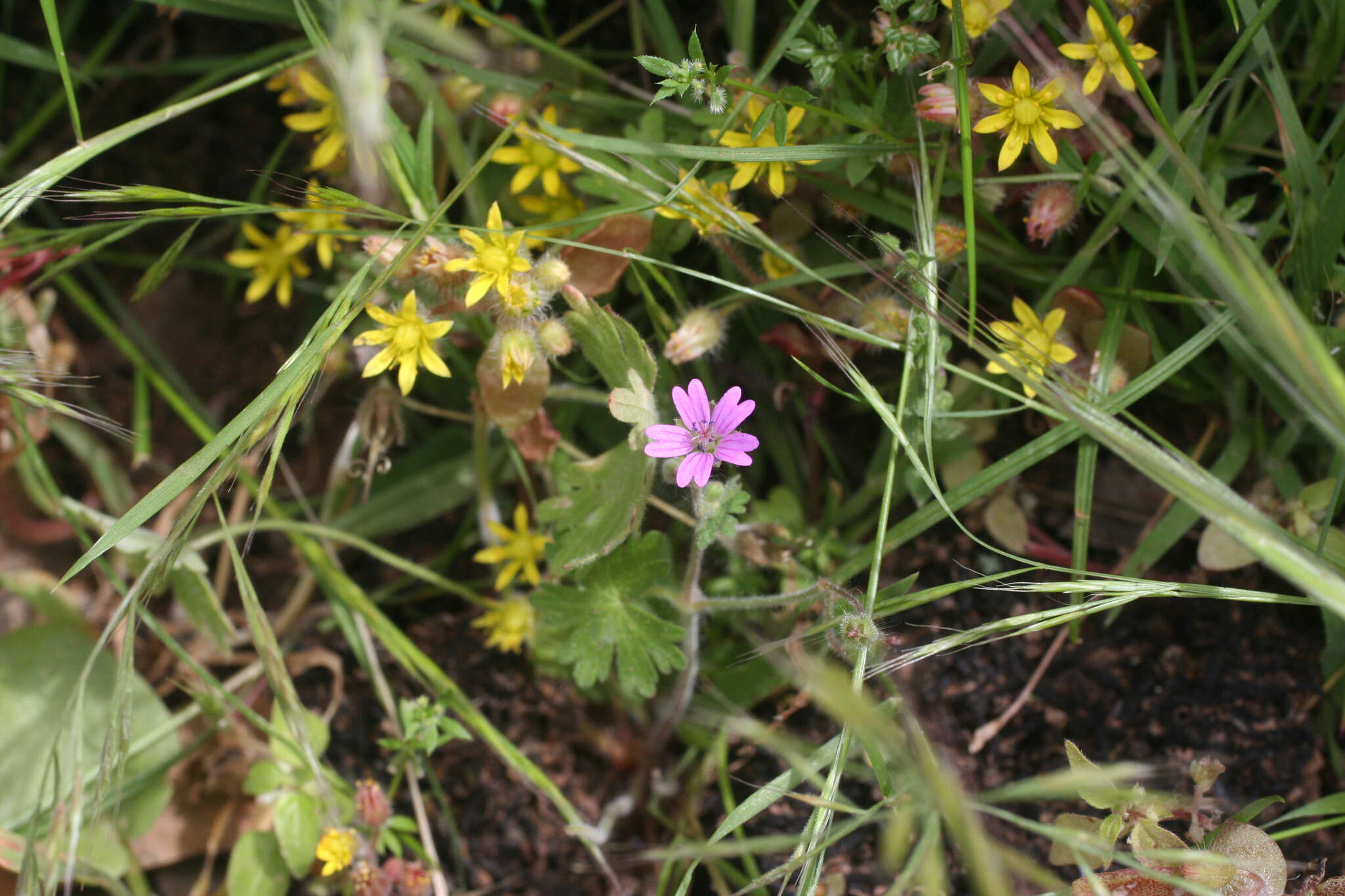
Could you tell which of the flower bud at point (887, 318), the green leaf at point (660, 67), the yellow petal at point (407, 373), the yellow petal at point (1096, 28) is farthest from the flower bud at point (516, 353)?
the yellow petal at point (1096, 28)

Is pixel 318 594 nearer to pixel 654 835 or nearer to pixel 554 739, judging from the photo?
pixel 554 739

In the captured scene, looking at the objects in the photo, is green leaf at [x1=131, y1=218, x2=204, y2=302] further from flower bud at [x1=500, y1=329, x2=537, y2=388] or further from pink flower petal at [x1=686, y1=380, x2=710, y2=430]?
pink flower petal at [x1=686, y1=380, x2=710, y2=430]

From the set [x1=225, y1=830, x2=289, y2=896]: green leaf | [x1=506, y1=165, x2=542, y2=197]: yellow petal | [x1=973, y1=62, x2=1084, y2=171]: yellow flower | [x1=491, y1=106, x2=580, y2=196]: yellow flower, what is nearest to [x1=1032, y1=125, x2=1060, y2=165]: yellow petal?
[x1=973, y1=62, x2=1084, y2=171]: yellow flower

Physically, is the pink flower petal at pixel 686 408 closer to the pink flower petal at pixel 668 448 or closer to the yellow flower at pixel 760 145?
the pink flower petal at pixel 668 448

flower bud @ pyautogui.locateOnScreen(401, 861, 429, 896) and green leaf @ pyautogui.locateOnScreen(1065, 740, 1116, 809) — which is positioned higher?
green leaf @ pyautogui.locateOnScreen(1065, 740, 1116, 809)

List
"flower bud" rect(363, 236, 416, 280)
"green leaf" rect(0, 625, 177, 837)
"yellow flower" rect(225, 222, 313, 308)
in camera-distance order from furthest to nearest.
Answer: "yellow flower" rect(225, 222, 313, 308) < "green leaf" rect(0, 625, 177, 837) < "flower bud" rect(363, 236, 416, 280)

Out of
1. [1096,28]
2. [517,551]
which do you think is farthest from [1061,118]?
[517,551]
